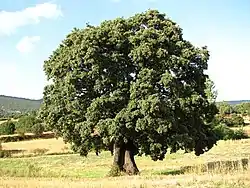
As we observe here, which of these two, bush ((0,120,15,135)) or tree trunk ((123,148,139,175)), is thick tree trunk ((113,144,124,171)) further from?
bush ((0,120,15,135))

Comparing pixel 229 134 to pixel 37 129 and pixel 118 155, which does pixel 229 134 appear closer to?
pixel 37 129

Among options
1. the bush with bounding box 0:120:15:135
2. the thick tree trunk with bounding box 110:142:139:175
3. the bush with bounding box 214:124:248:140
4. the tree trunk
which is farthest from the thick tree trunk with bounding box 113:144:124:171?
the bush with bounding box 0:120:15:135

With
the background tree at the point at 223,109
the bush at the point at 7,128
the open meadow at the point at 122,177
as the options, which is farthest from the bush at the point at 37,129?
the background tree at the point at 223,109

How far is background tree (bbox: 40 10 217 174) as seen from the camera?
31.4m

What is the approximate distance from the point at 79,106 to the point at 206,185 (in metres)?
13.5

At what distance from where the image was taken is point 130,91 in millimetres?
31750

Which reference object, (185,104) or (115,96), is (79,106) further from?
(185,104)

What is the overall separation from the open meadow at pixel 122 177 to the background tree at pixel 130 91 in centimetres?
247

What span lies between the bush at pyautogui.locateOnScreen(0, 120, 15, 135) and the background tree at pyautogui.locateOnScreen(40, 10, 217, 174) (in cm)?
7611

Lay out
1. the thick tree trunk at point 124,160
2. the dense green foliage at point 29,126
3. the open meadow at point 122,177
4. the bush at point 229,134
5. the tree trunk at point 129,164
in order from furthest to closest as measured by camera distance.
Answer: the dense green foliage at point 29,126 < the bush at point 229,134 < the thick tree trunk at point 124,160 < the tree trunk at point 129,164 < the open meadow at point 122,177

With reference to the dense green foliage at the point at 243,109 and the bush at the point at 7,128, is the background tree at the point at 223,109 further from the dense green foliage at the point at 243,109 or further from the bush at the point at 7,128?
the bush at the point at 7,128

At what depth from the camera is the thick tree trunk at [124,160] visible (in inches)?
1345

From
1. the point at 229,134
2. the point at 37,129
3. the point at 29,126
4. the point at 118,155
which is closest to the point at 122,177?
the point at 118,155

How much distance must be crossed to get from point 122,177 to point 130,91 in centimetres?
560
